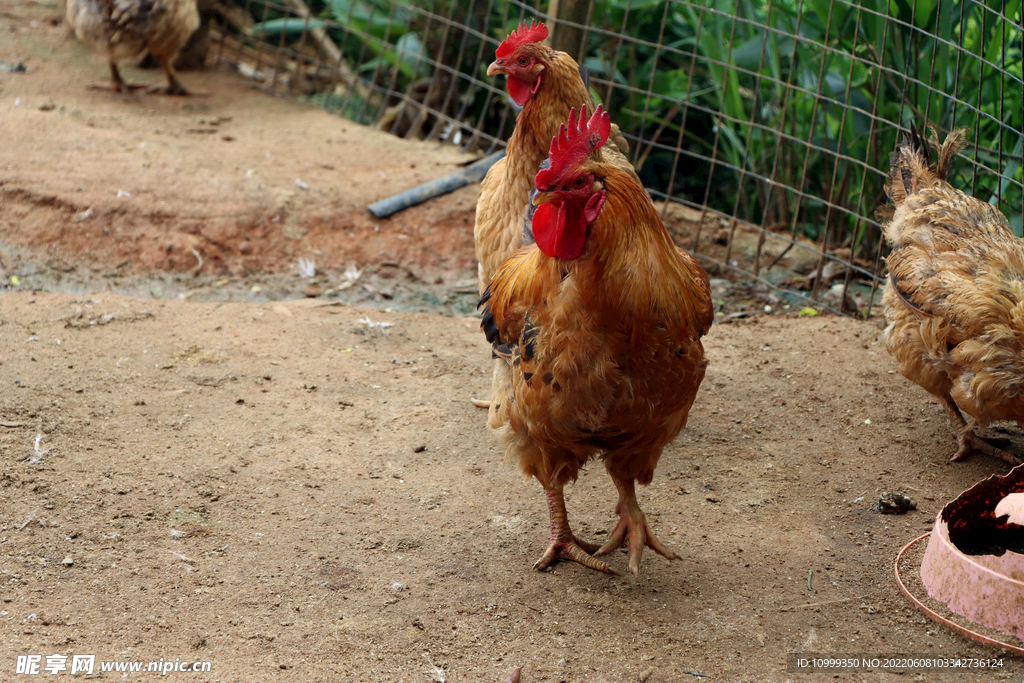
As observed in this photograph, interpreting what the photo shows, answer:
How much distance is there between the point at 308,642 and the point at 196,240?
3.91m

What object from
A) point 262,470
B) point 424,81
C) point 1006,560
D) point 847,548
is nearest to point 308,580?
point 262,470

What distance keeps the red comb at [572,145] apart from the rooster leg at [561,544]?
131 centimetres

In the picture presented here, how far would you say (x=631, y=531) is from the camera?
11.1 ft

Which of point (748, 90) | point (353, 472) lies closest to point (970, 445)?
point (353, 472)

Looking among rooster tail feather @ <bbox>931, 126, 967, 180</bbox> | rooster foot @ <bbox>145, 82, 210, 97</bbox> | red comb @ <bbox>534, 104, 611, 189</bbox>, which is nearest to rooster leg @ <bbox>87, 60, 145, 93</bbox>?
rooster foot @ <bbox>145, 82, 210, 97</bbox>

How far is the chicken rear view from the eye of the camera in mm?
7805

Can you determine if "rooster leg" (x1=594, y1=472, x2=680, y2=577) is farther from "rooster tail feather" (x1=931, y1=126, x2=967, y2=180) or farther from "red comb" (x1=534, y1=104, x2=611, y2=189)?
"rooster tail feather" (x1=931, y1=126, x2=967, y2=180)

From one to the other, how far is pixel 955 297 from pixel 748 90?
13.2 ft

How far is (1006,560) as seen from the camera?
9.47ft

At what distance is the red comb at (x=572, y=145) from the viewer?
2658 mm

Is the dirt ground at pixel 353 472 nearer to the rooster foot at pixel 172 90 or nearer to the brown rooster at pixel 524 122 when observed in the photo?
the brown rooster at pixel 524 122

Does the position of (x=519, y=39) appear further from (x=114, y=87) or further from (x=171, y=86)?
(x=114, y=87)

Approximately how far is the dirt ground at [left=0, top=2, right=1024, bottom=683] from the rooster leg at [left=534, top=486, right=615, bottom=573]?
54 millimetres

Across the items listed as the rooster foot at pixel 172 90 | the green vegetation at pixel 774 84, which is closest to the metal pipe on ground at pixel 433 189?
the green vegetation at pixel 774 84
